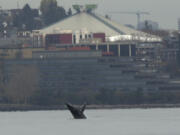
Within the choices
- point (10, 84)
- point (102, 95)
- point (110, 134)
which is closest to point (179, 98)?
point (102, 95)

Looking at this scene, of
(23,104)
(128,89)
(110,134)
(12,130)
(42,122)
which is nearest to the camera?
(110,134)

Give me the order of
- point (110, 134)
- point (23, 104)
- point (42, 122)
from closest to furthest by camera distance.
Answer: point (110, 134) → point (42, 122) → point (23, 104)

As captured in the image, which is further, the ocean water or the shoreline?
the shoreline

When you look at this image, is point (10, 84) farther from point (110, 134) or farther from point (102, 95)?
point (110, 134)

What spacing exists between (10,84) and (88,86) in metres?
8.71

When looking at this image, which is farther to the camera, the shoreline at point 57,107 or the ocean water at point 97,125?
the shoreline at point 57,107

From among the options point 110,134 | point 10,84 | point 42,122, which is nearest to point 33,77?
point 10,84

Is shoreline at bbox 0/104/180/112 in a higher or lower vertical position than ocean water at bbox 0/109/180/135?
lower

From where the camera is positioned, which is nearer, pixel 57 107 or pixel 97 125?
pixel 97 125

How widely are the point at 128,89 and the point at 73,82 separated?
263 inches

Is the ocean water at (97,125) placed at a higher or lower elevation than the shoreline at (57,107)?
higher

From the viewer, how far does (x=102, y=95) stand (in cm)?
17312

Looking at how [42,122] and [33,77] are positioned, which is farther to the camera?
[33,77]

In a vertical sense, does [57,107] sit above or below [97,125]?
below
